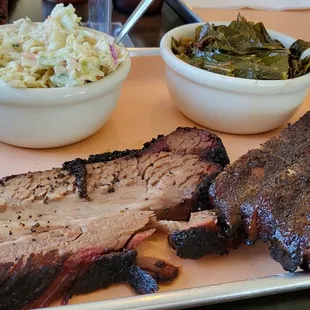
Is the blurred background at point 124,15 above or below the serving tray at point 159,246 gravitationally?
below

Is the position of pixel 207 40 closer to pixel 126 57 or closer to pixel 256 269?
pixel 126 57

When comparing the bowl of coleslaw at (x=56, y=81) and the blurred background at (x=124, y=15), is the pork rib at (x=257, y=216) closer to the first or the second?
the bowl of coleslaw at (x=56, y=81)

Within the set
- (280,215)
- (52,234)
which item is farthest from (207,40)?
(52,234)

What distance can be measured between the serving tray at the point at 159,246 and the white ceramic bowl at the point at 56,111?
0.18 feet

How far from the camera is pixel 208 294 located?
0.94 metres

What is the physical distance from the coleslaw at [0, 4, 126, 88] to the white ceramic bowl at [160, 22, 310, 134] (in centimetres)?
20

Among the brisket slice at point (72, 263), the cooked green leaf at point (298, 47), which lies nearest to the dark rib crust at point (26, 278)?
the brisket slice at point (72, 263)

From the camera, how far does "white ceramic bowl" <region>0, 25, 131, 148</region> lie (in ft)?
4.25

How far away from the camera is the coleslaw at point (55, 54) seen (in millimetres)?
1323

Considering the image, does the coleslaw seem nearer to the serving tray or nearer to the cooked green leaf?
the serving tray

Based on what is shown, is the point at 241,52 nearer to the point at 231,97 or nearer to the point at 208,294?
the point at 231,97

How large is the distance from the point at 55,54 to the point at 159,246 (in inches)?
22.2

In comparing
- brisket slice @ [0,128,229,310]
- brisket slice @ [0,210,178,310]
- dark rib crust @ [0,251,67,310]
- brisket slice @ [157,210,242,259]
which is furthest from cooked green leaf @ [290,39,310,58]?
dark rib crust @ [0,251,67,310]

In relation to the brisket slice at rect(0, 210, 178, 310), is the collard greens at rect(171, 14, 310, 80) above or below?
above
